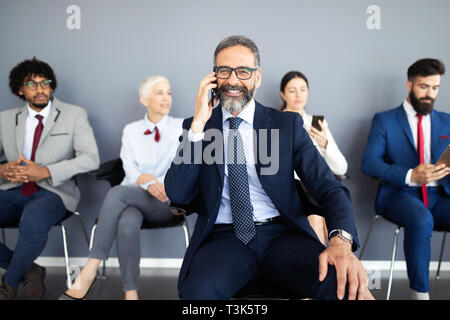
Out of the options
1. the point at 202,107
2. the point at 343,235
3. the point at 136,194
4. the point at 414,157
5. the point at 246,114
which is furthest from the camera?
the point at 414,157

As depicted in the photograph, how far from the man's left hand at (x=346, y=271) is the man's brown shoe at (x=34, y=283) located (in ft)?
7.67

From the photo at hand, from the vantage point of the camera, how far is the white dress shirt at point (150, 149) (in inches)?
123

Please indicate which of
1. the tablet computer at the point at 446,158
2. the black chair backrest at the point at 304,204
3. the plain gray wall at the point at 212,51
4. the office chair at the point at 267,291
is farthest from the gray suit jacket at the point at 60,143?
the tablet computer at the point at 446,158

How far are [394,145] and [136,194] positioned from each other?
2063mm

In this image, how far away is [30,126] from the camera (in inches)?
126

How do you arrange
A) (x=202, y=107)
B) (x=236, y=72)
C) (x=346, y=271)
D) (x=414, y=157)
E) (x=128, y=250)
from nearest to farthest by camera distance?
1. (x=346, y=271)
2. (x=202, y=107)
3. (x=236, y=72)
4. (x=128, y=250)
5. (x=414, y=157)

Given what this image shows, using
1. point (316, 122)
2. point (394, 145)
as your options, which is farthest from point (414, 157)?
point (316, 122)

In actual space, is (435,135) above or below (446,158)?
above

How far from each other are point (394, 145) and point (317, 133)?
2.21 feet

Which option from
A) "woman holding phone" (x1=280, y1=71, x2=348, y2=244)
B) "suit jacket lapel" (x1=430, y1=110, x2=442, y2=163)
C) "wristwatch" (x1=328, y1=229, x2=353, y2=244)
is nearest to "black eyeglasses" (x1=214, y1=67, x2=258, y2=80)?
"wristwatch" (x1=328, y1=229, x2=353, y2=244)

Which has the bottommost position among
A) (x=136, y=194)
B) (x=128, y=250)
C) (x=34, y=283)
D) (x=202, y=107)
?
(x=34, y=283)

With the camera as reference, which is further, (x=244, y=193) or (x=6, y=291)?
(x=6, y=291)

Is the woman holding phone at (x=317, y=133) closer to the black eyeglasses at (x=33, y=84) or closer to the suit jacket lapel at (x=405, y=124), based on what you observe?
the suit jacket lapel at (x=405, y=124)

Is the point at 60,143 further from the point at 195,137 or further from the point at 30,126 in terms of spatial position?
the point at 195,137
